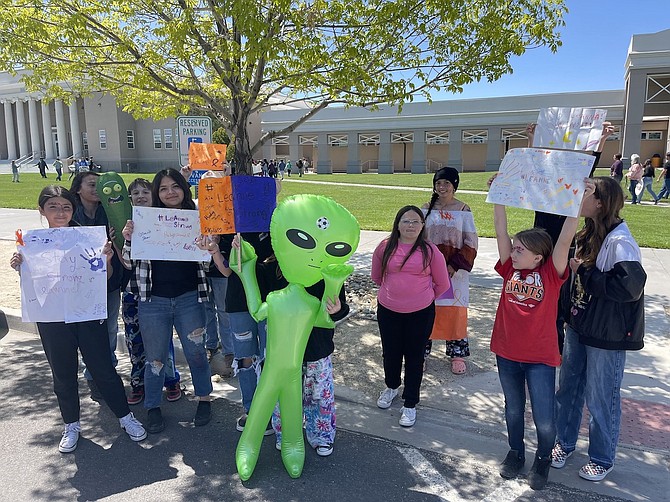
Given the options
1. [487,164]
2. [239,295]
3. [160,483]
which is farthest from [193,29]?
[487,164]

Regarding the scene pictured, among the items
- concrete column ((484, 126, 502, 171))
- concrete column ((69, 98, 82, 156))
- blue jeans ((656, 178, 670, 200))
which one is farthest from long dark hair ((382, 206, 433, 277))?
concrete column ((69, 98, 82, 156))

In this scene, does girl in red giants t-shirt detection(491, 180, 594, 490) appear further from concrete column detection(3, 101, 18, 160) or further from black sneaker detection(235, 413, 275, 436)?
concrete column detection(3, 101, 18, 160)

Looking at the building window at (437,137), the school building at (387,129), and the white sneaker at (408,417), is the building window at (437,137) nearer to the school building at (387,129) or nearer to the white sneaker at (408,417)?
the school building at (387,129)

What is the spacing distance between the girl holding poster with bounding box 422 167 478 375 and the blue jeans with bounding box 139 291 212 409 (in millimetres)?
2211

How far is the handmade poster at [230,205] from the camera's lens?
3.49 m

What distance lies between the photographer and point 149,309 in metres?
3.89

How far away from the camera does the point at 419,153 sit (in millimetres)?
43531

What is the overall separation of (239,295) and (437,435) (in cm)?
184

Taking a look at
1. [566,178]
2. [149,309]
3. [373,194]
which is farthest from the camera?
[373,194]

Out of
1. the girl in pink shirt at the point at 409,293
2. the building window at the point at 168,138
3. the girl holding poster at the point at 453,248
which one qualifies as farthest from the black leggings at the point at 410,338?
the building window at the point at 168,138

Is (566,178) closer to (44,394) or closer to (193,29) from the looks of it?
(193,29)

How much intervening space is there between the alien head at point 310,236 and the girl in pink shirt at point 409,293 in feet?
2.94

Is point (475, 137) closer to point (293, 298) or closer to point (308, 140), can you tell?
point (308, 140)

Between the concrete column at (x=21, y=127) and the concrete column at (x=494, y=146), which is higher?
the concrete column at (x=21, y=127)
